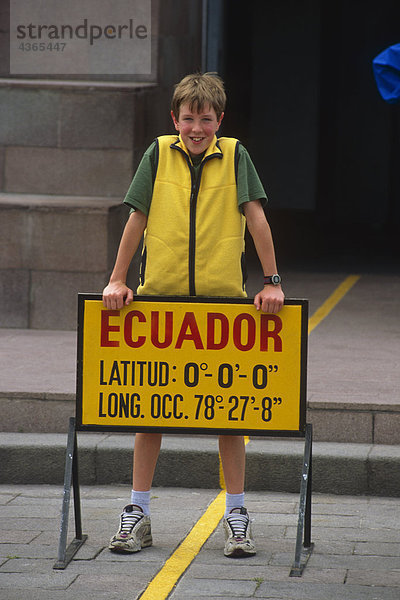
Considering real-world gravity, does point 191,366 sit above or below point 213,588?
above

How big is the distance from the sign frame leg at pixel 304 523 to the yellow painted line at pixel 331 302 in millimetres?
4377

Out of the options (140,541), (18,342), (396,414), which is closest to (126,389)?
(140,541)

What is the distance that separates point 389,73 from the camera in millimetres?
8734

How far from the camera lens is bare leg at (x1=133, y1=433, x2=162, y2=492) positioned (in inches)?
196

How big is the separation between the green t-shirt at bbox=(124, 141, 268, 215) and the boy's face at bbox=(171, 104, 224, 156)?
6cm

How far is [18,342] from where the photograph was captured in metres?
8.77

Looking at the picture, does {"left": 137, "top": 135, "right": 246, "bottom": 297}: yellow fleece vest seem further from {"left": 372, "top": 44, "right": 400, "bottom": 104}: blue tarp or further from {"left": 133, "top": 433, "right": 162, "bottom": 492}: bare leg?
{"left": 372, "top": 44, "right": 400, "bottom": 104}: blue tarp

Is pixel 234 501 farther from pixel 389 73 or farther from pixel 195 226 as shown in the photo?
pixel 389 73

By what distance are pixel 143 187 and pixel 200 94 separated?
1.44ft

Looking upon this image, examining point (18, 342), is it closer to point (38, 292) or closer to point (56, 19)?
point (38, 292)

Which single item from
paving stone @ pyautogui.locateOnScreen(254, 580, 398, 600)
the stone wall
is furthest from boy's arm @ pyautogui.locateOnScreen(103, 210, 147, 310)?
the stone wall

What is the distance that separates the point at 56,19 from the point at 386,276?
498cm

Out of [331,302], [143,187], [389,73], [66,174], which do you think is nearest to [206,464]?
[143,187]

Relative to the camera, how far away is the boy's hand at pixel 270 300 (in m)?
4.72
